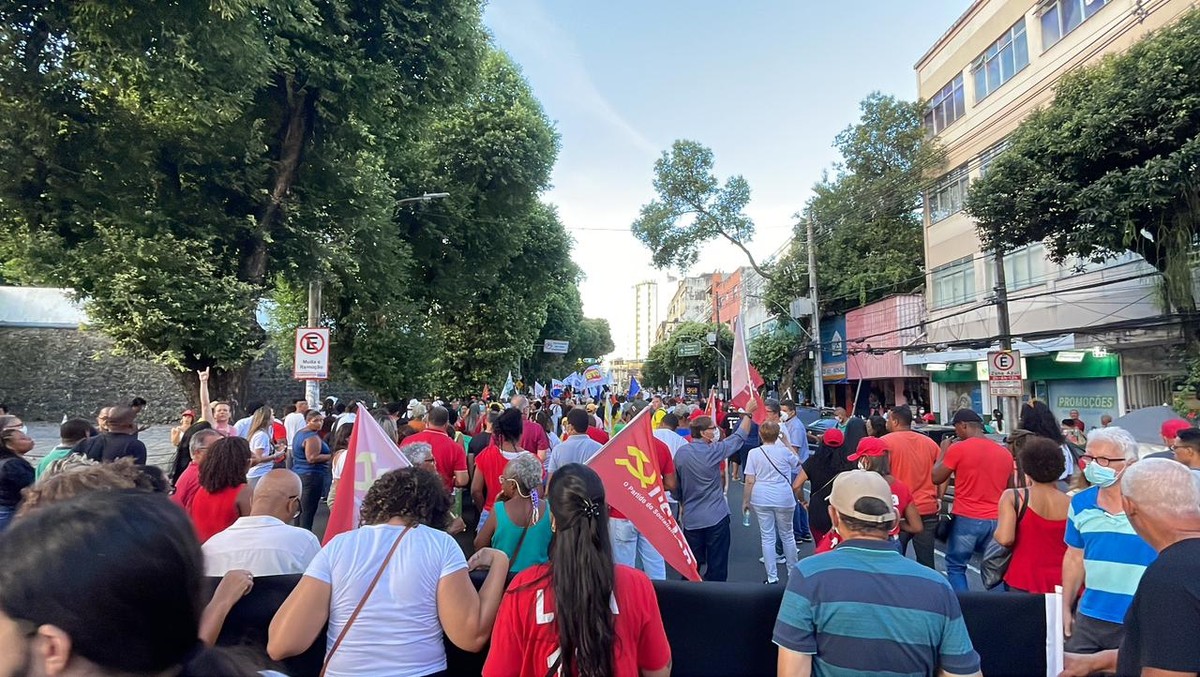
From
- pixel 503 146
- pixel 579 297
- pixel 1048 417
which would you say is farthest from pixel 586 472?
pixel 579 297

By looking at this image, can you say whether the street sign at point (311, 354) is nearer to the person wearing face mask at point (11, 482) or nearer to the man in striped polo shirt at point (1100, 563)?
the person wearing face mask at point (11, 482)

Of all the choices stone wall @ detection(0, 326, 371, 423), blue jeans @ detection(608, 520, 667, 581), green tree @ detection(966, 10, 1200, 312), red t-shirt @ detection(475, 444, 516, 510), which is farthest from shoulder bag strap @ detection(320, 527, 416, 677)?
stone wall @ detection(0, 326, 371, 423)

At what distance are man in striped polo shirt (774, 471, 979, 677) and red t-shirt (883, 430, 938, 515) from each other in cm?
405

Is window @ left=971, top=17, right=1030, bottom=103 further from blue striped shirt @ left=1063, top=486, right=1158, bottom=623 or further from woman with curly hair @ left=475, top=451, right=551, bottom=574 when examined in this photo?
woman with curly hair @ left=475, top=451, right=551, bottom=574

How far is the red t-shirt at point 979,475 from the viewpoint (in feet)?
18.0

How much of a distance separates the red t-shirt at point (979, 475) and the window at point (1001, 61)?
19699mm

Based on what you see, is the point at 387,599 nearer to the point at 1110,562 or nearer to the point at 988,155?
the point at 1110,562

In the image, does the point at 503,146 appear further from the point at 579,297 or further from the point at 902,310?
the point at 579,297

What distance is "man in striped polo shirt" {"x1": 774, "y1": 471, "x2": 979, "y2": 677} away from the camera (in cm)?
223

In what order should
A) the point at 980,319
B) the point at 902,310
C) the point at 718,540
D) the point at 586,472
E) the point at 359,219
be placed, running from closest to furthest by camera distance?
the point at 586,472 → the point at 718,540 → the point at 359,219 → the point at 980,319 → the point at 902,310

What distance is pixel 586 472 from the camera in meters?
2.62

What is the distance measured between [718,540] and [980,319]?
21.1 m

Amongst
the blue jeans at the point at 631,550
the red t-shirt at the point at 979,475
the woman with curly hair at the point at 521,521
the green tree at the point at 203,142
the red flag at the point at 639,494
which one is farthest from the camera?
the green tree at the point at 203,142

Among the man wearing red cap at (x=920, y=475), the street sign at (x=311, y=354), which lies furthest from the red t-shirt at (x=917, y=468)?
the street sign at (x=311, y=354)
